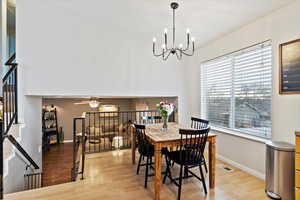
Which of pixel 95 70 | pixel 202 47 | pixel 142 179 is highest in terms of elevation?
pixel 202 47

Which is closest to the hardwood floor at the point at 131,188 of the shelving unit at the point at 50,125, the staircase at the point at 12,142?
the staircase at the point at 12,142

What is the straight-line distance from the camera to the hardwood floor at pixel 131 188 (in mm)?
2246

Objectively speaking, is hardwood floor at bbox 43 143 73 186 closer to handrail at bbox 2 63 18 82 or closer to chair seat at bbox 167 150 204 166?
handrail at bbox 2 63 18 82

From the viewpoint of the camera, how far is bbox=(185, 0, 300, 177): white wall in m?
2.29

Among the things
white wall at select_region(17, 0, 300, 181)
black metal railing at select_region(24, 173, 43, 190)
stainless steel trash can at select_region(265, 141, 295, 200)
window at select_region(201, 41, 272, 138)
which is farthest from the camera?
black metal railing at select_region(24, 173, 43, 190)

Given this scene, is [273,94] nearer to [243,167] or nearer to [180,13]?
[243,167]

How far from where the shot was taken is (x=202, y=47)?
4.13 m

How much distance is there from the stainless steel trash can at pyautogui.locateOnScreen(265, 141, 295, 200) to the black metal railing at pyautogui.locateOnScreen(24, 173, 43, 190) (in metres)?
4.40

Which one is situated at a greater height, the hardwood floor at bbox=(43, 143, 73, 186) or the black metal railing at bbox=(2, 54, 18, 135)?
the black metal railing at bbox=(2, 54, 18, 135)

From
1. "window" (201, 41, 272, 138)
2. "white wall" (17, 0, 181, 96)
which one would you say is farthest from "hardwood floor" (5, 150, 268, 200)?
"white wall" (17, 0, 181, 96)

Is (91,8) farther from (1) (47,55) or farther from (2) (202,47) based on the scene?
(2) (202,47)

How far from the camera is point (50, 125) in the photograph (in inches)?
293

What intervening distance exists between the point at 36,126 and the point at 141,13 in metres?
3.66

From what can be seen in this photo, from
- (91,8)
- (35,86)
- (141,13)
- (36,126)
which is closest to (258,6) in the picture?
(141,13)
